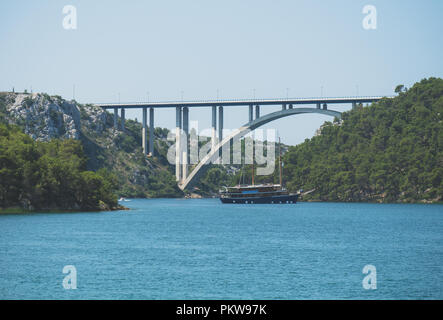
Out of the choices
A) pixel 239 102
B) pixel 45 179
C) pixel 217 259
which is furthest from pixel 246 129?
pixel 217 259

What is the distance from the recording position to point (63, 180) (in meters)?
75.1

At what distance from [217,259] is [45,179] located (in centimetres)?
3743

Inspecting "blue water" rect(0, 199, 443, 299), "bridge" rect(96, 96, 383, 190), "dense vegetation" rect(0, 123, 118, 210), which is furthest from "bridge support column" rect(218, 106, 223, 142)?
"blue water" rect(0, 199, 443, 299)

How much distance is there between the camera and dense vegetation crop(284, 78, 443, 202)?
111 metres

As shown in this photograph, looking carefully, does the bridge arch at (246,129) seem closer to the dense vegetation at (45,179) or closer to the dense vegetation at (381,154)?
the dense vegetation at (381,154)

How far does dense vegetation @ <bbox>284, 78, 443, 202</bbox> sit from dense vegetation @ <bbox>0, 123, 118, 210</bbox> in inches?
1982

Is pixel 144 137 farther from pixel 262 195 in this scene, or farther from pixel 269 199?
pixel 269 199

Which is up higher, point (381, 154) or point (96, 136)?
point (96, 136)

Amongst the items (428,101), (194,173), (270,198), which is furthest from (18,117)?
(428,101)

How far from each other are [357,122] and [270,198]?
26483 millimetres

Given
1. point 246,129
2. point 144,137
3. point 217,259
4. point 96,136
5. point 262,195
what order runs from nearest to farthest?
point 217,259 → point 262,195 → point 246,129 → point 96,136 → point 144,137

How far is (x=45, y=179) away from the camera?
71688 mm

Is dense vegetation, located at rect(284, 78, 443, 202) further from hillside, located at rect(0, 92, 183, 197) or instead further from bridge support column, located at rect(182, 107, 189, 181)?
hillside, located at rect(0, 92, 183, 197)
